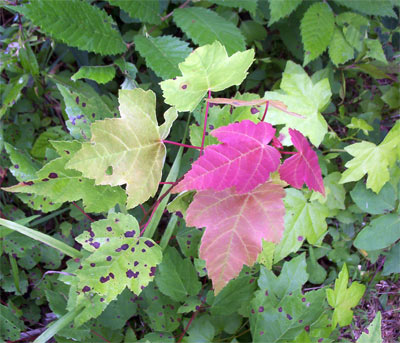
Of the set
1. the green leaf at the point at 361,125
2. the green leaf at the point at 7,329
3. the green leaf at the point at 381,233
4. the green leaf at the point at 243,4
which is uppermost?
the green leaf at the point at 243,4

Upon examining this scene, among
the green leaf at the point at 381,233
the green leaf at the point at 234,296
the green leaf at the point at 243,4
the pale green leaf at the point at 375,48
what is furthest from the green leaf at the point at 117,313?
the pale green leaf at the point at 375,48

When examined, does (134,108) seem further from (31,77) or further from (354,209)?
(354,209)

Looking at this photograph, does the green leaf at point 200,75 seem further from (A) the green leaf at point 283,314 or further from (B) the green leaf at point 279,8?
(A) the green leaf at point 283,314

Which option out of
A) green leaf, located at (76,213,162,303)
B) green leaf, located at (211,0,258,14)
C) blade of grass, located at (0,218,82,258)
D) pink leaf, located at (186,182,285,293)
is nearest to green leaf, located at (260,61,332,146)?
green leaf, located at (211,0,258,14)

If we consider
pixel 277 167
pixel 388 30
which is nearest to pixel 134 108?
pixel 277 167

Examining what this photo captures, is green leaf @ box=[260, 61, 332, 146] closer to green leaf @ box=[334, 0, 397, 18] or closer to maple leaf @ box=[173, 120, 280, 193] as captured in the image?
green leaf @ box=[334, 0, 397, 18]
